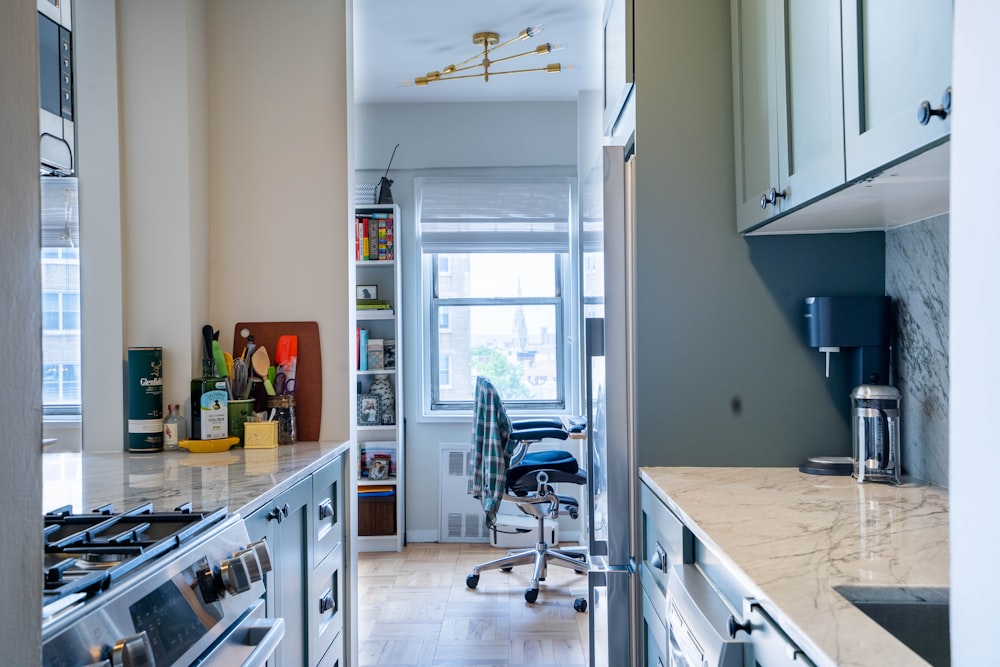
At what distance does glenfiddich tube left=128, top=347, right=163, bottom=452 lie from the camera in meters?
2.28

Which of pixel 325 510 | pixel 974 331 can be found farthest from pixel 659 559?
pixel 974 331

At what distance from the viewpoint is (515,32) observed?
12.0ft

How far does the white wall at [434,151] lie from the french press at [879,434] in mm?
3179

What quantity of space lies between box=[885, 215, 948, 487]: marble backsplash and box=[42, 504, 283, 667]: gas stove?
1.40m

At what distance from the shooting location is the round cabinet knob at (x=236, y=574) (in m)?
1.26

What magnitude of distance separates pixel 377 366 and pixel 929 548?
3.63m

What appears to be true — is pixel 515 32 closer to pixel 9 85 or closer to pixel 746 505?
pixel 746 505

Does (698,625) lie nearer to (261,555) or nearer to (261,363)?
(261,555)

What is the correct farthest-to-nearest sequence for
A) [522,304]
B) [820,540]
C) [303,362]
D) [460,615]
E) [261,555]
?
[522,304] → [460,615] → [303,362] → [261,555] → [820,540]

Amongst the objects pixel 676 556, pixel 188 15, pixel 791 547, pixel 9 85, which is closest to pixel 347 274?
pixel 188 15

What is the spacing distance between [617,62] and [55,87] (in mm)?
1408

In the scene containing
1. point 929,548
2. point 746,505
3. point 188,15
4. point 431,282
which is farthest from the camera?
point 431,282

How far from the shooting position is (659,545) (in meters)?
1.75

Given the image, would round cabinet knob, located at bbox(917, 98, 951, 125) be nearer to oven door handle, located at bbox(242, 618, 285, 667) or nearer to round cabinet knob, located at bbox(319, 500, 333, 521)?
oven door handle, located at bbox(242, 618, 285, 667)
